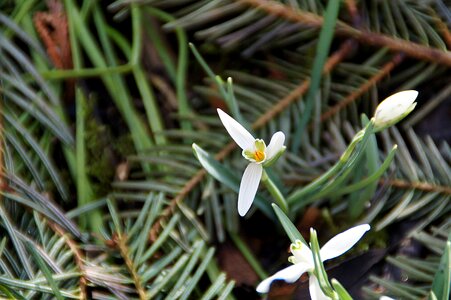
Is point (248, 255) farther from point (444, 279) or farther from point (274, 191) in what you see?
point (444, 279)

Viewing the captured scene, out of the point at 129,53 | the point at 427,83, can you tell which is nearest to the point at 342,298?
the point at 427,83

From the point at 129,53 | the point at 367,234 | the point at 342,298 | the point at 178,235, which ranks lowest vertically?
the point at 342,298

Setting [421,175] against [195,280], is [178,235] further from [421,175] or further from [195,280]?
[421,175]

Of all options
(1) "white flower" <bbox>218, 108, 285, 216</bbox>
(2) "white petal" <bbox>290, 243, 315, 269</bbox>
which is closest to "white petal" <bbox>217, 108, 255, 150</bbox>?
(1) "white flower" <bbox>218, 108, 285, 216</bbox>

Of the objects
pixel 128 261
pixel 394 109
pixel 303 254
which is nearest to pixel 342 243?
pixel 303 254

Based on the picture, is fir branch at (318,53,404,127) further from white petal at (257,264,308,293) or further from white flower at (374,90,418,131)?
white petal at (257,264,308,293)

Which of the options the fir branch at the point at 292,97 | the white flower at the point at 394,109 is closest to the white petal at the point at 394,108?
the white flower at the point at 394,109

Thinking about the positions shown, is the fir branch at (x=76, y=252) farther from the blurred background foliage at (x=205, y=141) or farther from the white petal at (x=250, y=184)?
the white petal at (x=250, y=184)
